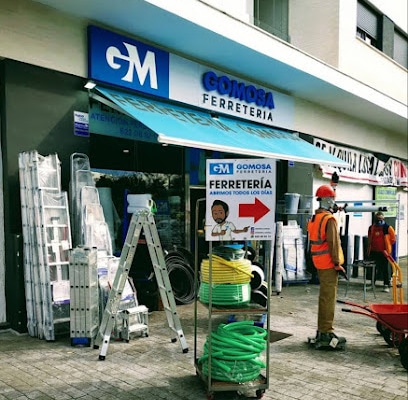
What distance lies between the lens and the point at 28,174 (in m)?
5.83

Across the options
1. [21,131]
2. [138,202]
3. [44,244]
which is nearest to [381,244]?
[138,202]

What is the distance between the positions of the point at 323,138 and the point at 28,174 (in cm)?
923

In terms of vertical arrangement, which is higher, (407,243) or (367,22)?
(367,22)

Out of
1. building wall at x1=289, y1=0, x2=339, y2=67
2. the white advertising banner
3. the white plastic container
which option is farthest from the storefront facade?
the white advertising banner

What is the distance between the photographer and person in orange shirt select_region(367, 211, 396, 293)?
9508mm

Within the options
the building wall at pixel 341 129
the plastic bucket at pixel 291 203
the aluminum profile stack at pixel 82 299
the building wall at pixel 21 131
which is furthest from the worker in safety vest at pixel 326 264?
the building wall at pixel 341 129

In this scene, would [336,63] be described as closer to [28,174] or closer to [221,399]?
[28,174]

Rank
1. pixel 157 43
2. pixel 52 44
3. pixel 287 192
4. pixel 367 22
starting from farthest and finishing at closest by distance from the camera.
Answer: pixel 367 22 → pixel 287 192 → pixel 157 43 → pixel 52 44

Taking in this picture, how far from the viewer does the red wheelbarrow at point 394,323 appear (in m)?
4.85

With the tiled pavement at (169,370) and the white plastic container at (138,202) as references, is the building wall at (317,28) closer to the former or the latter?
the white plastic container at (138,202)

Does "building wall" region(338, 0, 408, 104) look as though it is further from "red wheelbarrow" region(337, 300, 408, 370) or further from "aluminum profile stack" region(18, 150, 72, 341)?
"aluminum profile stack" region(18, 150, 72, 341)

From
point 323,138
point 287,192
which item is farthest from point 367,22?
point 287,192

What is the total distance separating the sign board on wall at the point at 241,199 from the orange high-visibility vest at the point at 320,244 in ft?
5.94

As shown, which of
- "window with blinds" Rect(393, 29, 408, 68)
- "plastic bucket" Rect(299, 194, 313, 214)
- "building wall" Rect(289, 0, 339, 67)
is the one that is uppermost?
"window with blinds" Rect(393, 29, 408, 68)
